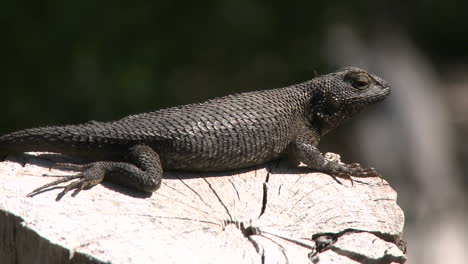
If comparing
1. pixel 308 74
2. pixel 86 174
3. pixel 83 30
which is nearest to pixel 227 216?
pixel 86 174

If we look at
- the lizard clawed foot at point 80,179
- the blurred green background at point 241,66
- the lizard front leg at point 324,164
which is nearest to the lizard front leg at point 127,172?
the lizard clawed foot at point 80,179

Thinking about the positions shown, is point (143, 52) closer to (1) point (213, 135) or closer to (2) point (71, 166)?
(1) point (213, 135)

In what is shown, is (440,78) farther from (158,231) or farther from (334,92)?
(158,231)

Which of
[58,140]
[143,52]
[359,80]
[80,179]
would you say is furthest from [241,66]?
[80,179]

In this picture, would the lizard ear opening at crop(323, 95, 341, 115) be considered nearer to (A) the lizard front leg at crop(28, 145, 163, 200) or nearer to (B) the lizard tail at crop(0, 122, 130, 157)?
(A) the lizard front leg at crop(28, 145, 163, 200)

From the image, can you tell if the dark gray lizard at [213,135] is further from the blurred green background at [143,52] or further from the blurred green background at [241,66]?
the blurred green background at [241,66]

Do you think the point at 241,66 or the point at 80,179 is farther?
the point at 241,66
